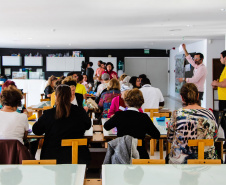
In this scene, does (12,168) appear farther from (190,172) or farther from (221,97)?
(221,97)

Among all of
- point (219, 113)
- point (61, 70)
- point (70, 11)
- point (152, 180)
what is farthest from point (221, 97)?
point (61, 70)

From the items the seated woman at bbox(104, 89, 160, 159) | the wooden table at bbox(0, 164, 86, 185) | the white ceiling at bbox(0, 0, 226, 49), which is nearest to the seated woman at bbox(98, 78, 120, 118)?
the white ceiling at bbox(0, 0, 226, 49)

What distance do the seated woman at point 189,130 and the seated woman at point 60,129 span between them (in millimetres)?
879

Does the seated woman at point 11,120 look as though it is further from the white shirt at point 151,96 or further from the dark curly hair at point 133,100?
the white shirt at point 151,96

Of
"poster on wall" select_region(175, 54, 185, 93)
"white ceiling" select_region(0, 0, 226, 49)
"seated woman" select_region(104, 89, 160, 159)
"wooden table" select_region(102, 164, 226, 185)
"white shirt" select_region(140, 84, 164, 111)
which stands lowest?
"wooden table" select_region(102, 164, 226, 185)

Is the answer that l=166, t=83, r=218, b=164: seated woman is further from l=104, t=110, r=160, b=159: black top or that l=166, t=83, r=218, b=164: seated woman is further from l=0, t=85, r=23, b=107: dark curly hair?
l=0, t=85, r=23, b=107: dark curly hair

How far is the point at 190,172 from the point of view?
2227mm

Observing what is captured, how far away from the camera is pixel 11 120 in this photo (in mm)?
3320

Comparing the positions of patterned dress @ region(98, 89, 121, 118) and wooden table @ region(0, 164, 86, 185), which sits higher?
patterned dress @ region(98, 89, 121, 118)

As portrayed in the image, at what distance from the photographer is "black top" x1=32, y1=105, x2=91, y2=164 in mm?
3354

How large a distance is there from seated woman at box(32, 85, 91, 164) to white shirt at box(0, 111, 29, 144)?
14 cm

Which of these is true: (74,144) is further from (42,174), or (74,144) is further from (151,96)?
(151,96)

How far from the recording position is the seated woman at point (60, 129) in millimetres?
3357

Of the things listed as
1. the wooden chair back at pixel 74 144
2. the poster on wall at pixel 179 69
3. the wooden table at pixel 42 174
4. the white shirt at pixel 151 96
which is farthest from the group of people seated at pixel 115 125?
the poster on wall at pixel 179 69
